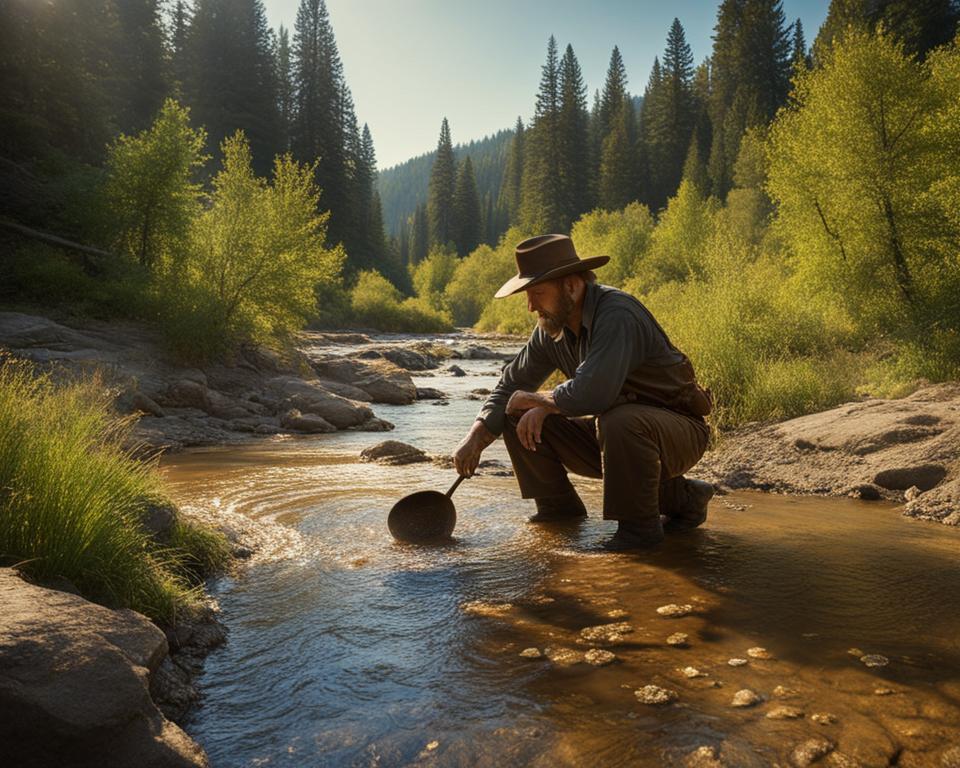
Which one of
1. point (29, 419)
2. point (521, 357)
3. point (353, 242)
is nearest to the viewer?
point (29, 419)

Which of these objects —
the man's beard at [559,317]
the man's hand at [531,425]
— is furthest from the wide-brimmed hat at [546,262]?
the man's hand at [531,425]

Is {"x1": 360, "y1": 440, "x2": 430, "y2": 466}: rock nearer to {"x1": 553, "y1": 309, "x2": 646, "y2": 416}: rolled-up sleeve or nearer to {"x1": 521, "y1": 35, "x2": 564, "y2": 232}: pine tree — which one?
{"x1": 553, "y1": 309, "x2": 646, "y2": 416}: rolled-up sleeve

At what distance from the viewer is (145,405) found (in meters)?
9.30

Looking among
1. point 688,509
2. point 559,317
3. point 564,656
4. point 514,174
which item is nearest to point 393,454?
point 688,509

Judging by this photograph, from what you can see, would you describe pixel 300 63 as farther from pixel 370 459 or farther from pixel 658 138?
pixel 370 459

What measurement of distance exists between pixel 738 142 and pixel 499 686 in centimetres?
5839

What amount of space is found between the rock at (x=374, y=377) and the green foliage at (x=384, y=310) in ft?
74.6

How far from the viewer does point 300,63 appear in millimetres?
54406

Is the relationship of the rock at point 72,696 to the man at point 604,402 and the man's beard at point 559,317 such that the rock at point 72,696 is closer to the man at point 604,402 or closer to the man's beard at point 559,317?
the man at point 604,402

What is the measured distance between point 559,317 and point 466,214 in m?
76.5

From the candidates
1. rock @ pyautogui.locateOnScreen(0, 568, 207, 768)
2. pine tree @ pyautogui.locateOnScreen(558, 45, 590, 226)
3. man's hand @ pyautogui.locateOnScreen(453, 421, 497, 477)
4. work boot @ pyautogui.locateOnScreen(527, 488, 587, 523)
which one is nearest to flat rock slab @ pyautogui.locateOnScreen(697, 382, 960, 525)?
work boot @ pyautogui.locateOnScreen(527, 488, 587, 523)

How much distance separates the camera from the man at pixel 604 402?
3498mm

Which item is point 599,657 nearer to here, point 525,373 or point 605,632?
point 605,632

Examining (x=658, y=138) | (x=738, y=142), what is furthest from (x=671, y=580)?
(x=658, y=138)
